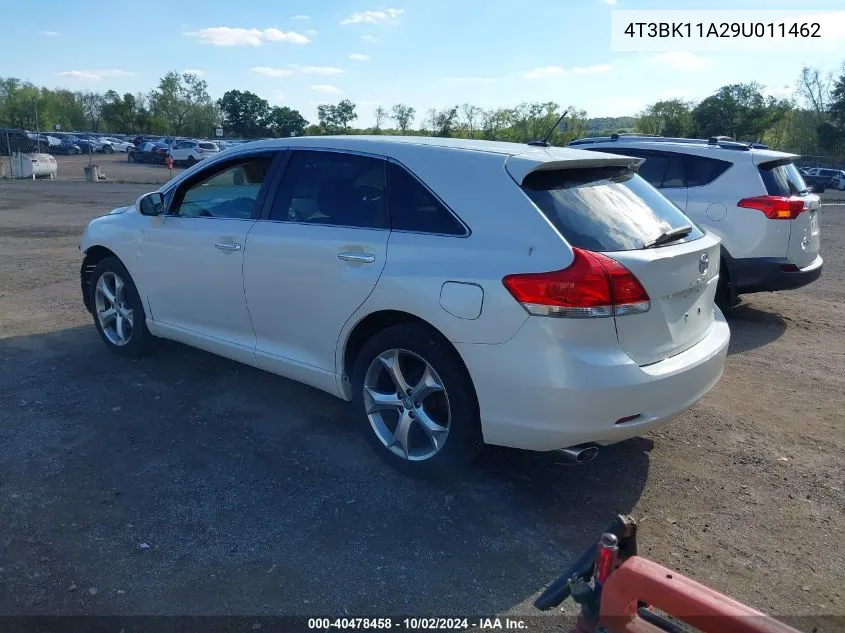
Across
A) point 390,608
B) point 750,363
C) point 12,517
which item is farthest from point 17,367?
point 750,363

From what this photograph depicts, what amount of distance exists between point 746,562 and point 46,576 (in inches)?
120

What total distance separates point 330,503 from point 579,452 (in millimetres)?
1276

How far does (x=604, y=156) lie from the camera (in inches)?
155

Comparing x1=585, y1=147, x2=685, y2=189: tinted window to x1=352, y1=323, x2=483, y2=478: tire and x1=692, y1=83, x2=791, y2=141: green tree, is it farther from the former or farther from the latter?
x1=692, y1=83, x2=791, y2=141: green tree

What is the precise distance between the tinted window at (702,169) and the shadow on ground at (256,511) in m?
4.13

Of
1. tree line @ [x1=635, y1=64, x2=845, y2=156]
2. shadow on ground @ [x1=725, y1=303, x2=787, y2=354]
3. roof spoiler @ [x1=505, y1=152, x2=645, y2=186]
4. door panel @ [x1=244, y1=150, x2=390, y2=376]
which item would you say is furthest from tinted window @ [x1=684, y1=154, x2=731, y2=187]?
tree line @ [x1=635, y1=64, x2=845, y2=156]

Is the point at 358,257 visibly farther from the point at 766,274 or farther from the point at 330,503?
the point at 766,274

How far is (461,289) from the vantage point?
342 centimetres

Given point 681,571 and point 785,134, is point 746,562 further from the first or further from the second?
point 785,134

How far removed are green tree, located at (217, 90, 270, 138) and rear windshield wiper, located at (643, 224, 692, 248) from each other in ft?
285

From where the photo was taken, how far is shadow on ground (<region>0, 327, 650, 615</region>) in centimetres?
293

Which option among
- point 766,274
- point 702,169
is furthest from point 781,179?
point 766,274

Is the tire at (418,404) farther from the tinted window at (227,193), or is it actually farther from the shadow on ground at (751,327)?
the shadow on ground at (751,327)

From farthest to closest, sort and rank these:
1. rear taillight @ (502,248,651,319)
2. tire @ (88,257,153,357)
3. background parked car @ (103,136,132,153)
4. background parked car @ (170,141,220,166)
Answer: background parked car @ (103,136,132,153), background parked car @ (170,141,220,166), tire @ (88,257,153,357), rear taillight @ (502,248,651,319)
